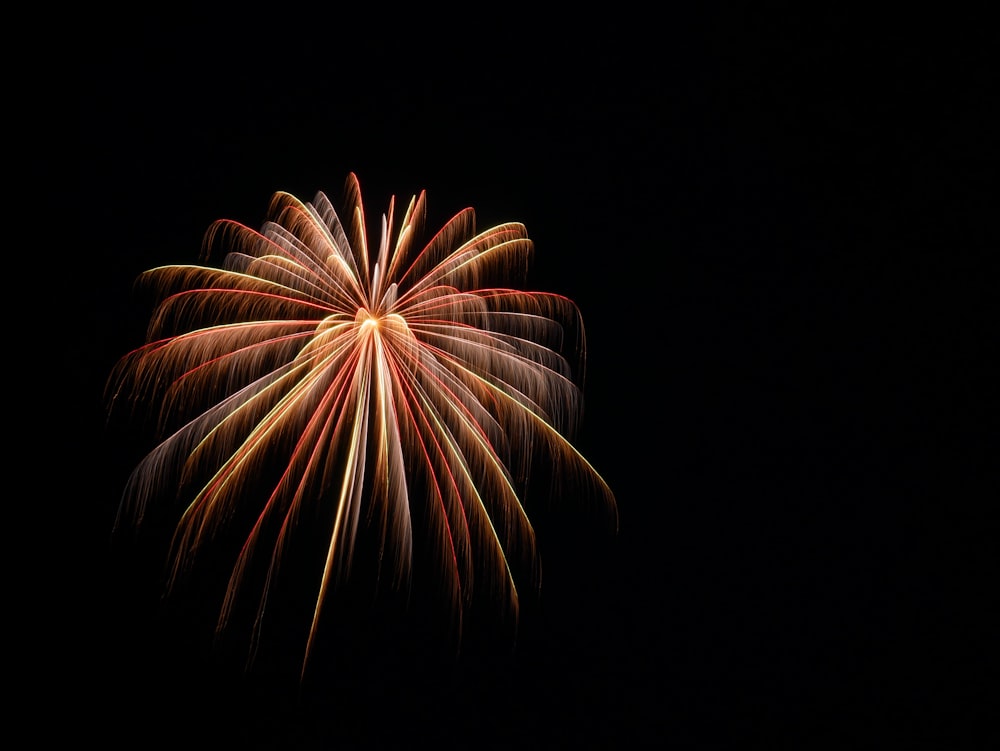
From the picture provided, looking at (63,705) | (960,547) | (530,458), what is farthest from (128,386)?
(960,547)

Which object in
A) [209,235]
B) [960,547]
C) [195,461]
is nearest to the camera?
[195,461]

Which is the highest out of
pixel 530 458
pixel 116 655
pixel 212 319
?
pixel 212 319

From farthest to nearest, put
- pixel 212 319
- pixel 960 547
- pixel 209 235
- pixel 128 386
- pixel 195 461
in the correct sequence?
1. pixel 960 547
2. pixel 209 235
3. pixel 128 386
4. pixel 212 319
5. pixel 195 461

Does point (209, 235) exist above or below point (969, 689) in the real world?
above

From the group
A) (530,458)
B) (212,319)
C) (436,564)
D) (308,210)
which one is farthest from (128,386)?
(530,458)

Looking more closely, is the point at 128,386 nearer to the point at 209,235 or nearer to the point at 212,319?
the point at 212,319

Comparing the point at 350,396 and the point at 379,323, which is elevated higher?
the point at 379,323

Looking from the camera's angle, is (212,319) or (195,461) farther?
(212,319)
